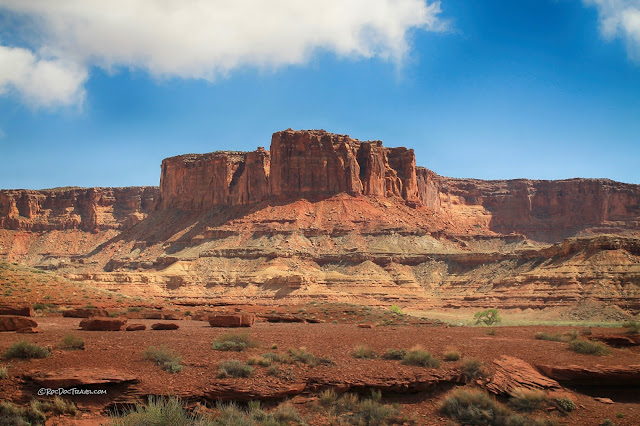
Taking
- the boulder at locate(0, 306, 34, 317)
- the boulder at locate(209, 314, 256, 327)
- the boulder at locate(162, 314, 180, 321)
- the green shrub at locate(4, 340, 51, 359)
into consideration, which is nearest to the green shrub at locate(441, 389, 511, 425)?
the green shrub at locate(4, 340, 51, 359)

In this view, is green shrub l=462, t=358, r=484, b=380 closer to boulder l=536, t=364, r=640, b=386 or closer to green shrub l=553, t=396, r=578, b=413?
boulder l=536, t=364, r=640, b=386

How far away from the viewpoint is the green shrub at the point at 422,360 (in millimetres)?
13773

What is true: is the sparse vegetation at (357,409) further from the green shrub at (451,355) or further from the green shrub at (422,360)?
the green shrub at (451,355)

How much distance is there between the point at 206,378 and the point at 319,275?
191 feet

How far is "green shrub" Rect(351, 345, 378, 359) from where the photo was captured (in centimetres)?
1450

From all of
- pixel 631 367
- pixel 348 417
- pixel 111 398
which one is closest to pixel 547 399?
pixel 631 367

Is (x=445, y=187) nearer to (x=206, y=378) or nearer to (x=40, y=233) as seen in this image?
(x=40, y=233)

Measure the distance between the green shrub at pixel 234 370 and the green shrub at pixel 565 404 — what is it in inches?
254

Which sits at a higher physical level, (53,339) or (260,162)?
(260,162)

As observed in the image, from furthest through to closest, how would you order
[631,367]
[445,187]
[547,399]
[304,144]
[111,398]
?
[445,187] → [304,144] → [631,367] → [547,399] → [111,398]

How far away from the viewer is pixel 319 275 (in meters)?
70.1

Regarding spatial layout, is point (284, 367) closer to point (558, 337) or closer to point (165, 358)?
point (165, 358)

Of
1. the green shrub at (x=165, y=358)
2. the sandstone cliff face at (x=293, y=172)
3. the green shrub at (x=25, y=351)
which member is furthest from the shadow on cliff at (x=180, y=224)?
the green shrub at (x=25, y=351)

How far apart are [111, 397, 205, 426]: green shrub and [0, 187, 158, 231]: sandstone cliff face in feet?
397
